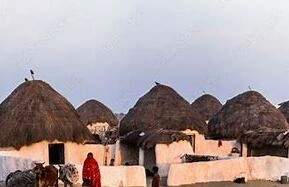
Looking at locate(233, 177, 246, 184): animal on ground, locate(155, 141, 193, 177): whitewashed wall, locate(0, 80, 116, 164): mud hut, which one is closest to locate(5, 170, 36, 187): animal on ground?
locate(0, 80, 116, 164): mud hut

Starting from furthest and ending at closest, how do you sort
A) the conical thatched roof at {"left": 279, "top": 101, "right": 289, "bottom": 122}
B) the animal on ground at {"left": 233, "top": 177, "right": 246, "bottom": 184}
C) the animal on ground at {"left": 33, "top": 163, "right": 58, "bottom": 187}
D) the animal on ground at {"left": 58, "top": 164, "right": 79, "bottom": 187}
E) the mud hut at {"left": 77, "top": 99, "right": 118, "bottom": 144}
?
the mud hut at {"left": 77, "top": 99, "right": 118, "bottom": 144}, the conical thatched roof at {"left": 279, "top": 101, "right": 289, "bottom": 122}, the animal on ground at {"left": 233, "top": 177, "right": 246, "bottom": 184}, the animal on ground at {"left": 58, "top": 164, "right": 79, "bottom": 187}, the animal on ground at {"left": 33, "top": 163, "right": 58, "bottom": 187}

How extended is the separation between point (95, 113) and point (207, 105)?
763cm

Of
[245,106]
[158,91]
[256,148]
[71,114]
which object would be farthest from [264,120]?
[71,114]

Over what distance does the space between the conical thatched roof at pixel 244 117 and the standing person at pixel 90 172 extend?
14182mm

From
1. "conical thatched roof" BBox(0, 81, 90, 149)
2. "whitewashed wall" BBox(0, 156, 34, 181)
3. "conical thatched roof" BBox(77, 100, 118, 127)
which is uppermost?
"conical thatched roof" BBox(77, 100, 118, 127)

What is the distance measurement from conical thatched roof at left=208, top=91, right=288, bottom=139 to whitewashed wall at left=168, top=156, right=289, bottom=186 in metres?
7.60

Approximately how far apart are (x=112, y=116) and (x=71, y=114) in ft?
61.4

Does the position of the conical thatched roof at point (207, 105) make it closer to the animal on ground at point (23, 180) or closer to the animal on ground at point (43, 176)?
the animal on ground at point (23, 180)

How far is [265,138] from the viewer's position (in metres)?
24.3

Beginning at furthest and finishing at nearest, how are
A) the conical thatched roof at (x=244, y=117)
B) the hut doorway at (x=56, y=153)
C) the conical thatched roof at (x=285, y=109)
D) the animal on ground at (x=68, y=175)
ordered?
1. the conical thatched roof at (x=285, y=109)
2. the conical thatched roof at (x=244, y=117)
3. the hut doorway at (x=56, y=153)
4. the animal on ground at (x=68, y=175)

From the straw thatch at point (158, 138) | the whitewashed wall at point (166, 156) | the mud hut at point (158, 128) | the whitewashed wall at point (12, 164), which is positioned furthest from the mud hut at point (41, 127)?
the whitewashed wall at point (166, 156)

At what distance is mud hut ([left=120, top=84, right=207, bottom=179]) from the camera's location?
21.0 metres

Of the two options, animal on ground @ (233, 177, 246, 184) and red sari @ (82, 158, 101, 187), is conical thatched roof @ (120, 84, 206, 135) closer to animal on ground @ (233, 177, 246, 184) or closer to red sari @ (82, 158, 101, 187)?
animal on ground @ (233, 177, 246, 184)

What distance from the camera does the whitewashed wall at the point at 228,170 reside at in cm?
1817
